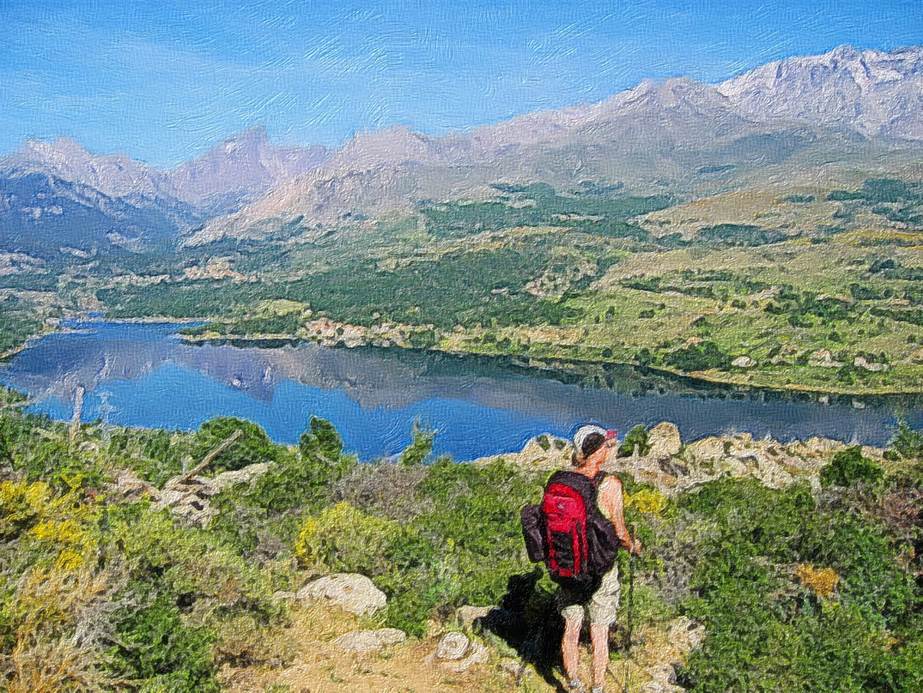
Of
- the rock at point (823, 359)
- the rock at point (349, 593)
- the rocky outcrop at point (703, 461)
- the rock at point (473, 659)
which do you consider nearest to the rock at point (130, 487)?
→ the rock at point (349, 593)

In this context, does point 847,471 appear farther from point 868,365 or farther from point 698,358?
point 698,358

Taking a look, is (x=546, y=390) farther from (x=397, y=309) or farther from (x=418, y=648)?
(x=418, y=648)

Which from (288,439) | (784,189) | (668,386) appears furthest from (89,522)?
(784,189)

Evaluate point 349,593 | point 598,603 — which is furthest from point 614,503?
point 349,593

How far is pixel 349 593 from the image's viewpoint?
261 inches

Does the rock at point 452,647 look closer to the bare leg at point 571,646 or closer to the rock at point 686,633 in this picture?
the bare leg at point 571,646

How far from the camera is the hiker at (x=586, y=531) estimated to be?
452 cm

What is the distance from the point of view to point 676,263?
102 m

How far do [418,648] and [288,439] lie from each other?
37988 mm

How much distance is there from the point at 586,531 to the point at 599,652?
870 millimetres

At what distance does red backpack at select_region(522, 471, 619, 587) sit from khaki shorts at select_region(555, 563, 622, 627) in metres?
0.22

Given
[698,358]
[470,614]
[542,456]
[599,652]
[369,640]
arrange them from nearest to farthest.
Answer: [599,652] → [369,640] → [470,614] → [542,456] → [698,358]

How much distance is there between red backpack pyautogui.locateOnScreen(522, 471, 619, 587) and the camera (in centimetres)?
451

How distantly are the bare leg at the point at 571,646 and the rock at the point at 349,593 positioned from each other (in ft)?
6.34
